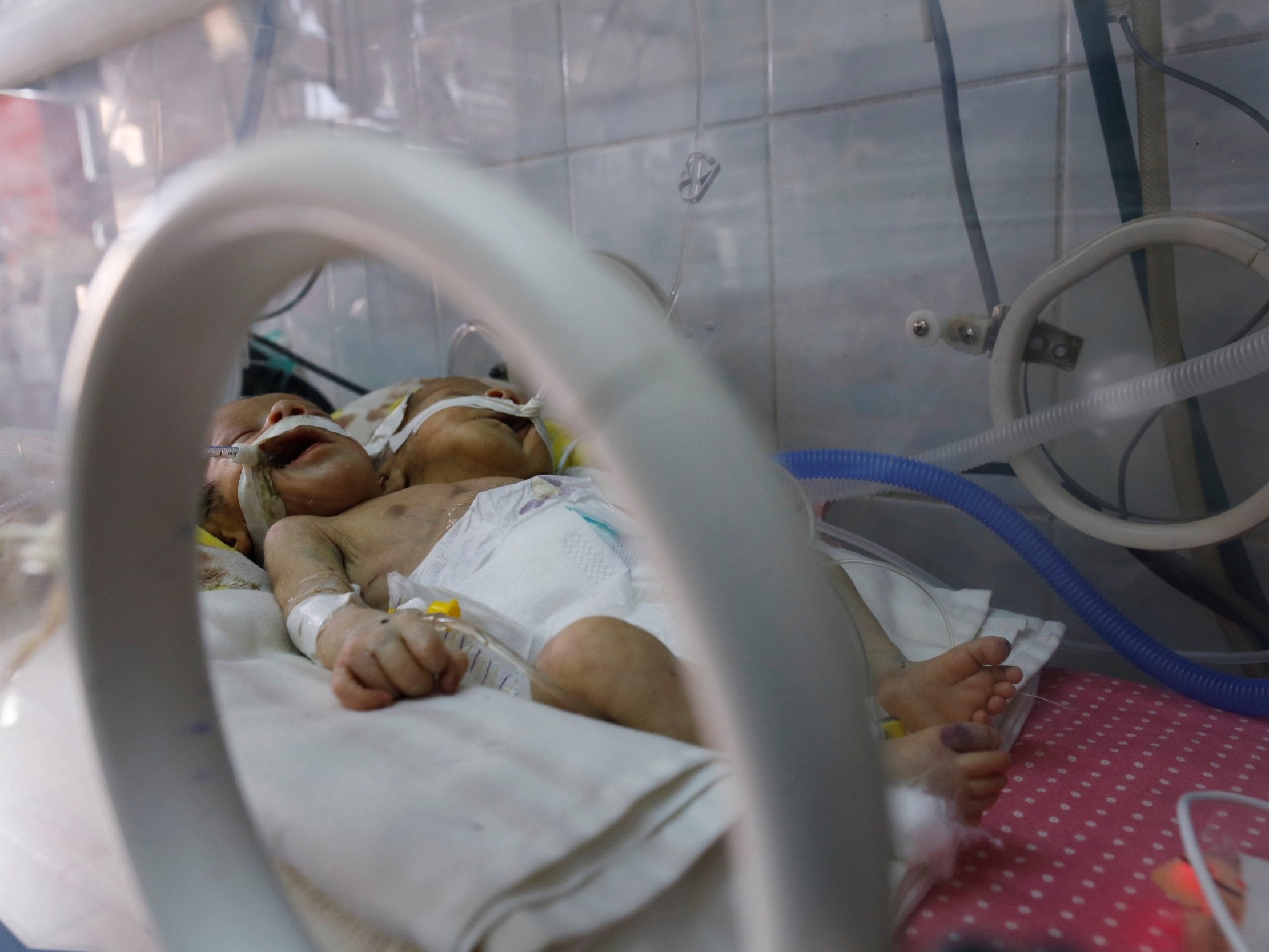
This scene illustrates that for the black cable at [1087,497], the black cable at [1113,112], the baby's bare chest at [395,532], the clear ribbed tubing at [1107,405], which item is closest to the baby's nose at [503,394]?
the baby's bare chest at [395,532]

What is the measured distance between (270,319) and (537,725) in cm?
166

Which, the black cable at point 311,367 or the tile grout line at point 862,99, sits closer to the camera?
the tile grout line at point 862,99

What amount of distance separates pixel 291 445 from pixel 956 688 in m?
0.95

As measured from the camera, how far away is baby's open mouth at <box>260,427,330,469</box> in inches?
48.3

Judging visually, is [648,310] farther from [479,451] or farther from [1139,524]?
[479,451]

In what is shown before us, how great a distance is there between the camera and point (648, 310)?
267 mm

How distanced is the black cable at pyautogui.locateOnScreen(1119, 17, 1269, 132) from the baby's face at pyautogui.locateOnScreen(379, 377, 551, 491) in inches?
35.7

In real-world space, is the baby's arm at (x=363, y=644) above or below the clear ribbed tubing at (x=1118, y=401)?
below

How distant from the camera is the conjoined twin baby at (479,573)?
68 cm

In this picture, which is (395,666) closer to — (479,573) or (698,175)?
(479,573)

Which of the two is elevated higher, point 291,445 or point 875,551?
point 291,445

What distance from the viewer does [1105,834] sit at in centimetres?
67

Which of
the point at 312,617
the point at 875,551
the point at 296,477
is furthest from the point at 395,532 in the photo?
the point at 875,551

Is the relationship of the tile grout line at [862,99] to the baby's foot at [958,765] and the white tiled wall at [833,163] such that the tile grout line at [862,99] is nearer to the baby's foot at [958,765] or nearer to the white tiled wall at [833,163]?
the white tiled wall at [833,163]
